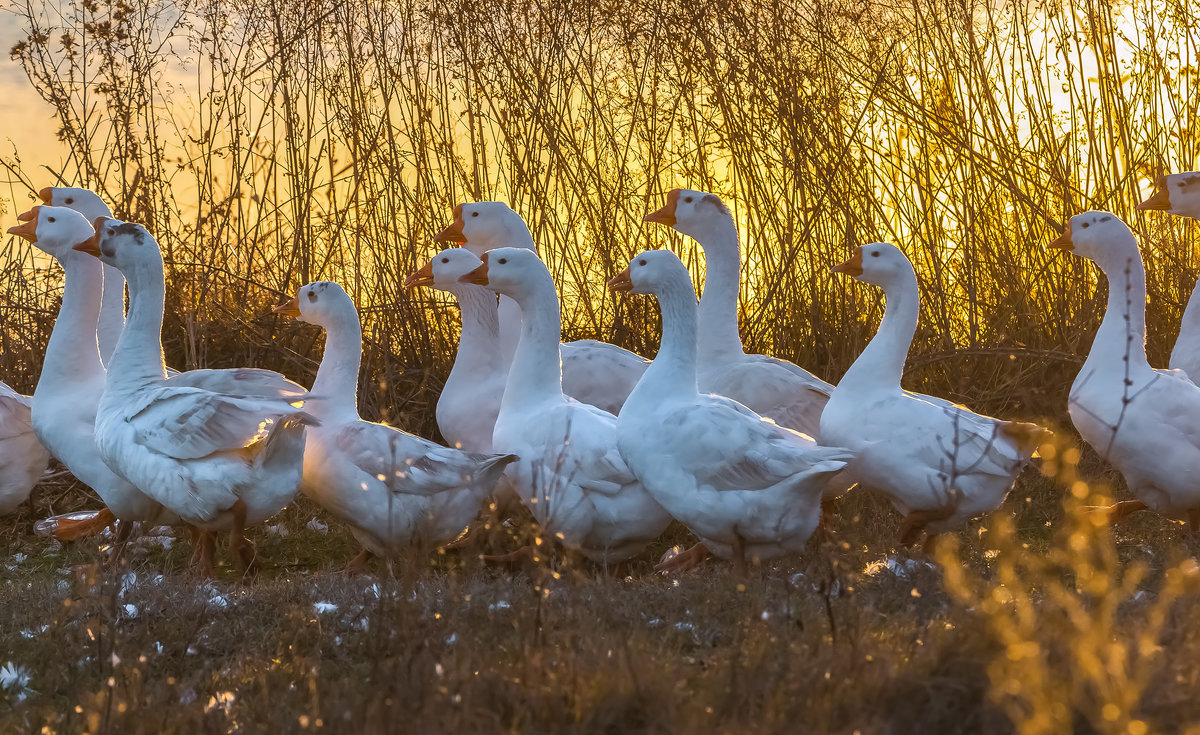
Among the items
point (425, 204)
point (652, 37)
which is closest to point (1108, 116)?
point (652, 37)

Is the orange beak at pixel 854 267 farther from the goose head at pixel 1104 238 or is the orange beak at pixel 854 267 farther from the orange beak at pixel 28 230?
the orange beak at pixel 28 230

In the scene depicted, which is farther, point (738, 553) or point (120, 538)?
point (120, 538)

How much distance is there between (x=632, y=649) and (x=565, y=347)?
4.01 m

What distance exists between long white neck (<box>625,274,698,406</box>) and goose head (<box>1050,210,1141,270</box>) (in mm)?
2273

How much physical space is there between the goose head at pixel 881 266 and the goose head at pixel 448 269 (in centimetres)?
204

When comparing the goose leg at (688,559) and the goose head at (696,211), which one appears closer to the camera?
the goose leg at (688,559)

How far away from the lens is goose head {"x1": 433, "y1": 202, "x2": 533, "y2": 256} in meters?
7.89

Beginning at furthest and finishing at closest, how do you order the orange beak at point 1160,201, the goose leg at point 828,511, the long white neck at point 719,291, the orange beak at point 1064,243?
the orange beak at point 1160,201, the long white neck at point 719,291, the orange beak at point 1064,243, the goose leg at point 828,511

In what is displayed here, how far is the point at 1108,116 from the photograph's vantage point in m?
9.17

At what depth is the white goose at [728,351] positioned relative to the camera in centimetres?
679

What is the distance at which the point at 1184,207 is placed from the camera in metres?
7.70

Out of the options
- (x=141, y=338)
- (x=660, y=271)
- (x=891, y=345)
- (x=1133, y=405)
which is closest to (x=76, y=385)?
(x=141, y=338)

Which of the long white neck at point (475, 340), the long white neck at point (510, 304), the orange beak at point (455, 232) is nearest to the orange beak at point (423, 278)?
the long white neck at point (475, 340)

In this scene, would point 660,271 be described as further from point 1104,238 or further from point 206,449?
point 1104,238
